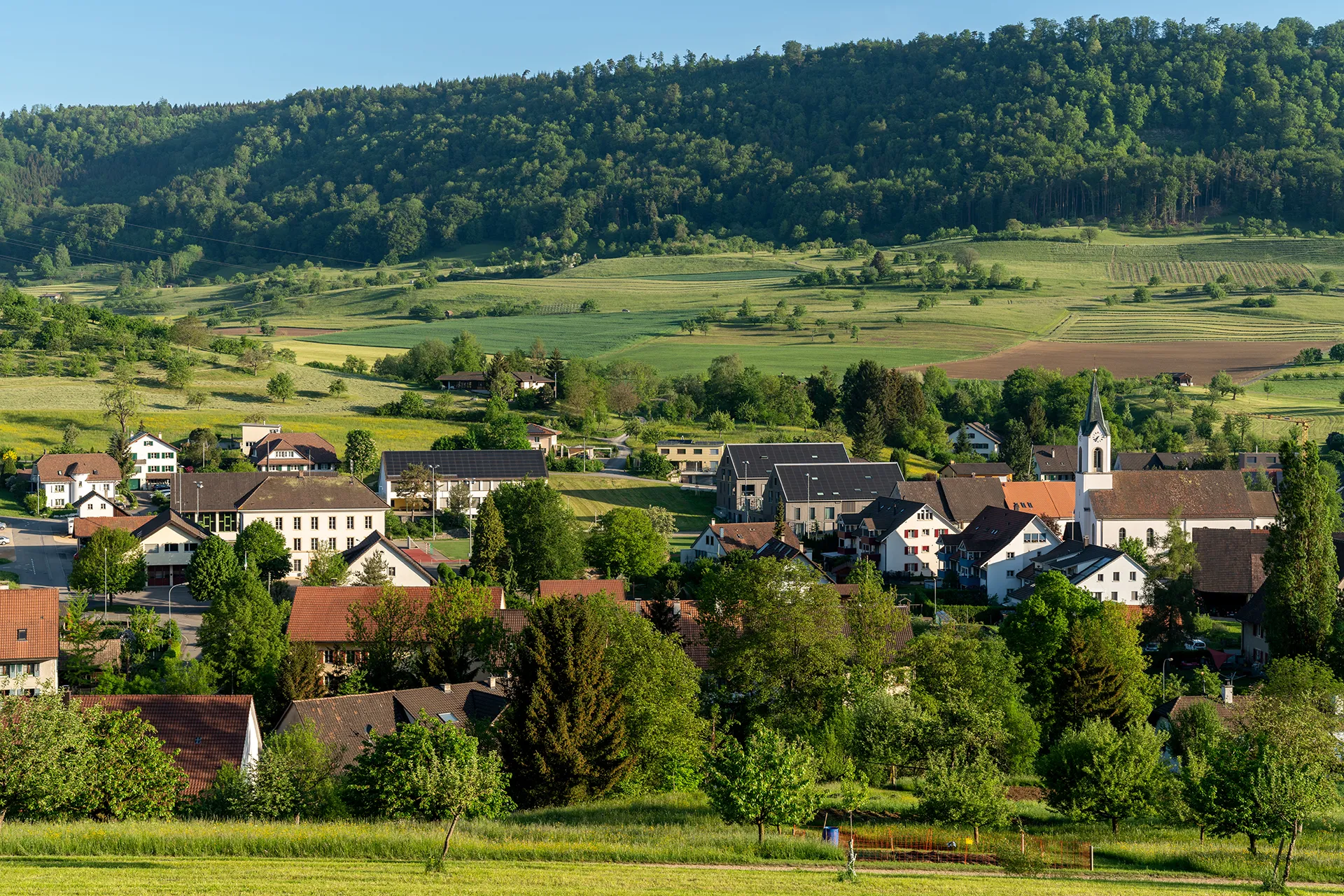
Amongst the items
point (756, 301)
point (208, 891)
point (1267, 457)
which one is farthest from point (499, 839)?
point (756, 301)

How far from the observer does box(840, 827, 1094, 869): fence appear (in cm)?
2097

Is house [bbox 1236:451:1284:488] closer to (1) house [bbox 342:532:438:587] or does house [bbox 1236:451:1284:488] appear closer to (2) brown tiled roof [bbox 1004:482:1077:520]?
(2) brown tiled roof [bbox 1004:482:1077:520]

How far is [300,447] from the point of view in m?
70.4

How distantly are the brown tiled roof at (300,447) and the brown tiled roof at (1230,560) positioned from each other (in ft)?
138

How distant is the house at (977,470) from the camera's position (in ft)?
239

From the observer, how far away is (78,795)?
21844 millimetres

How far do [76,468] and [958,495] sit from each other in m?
39.8

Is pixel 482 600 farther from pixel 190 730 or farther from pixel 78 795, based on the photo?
pixel 78 795

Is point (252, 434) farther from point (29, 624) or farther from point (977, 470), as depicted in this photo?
point (29, 624)

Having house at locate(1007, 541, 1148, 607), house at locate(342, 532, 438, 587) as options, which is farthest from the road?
house at locate(1007, 541, 1148, 607)

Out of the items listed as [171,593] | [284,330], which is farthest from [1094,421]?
[284,330]

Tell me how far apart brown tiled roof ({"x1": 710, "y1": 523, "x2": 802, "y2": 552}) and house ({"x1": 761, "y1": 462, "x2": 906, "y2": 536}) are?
5.47 meters

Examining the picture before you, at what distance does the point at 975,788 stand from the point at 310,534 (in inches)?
1454

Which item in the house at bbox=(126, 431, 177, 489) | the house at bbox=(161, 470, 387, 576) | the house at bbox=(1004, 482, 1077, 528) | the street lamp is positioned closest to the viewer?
the street lamp
